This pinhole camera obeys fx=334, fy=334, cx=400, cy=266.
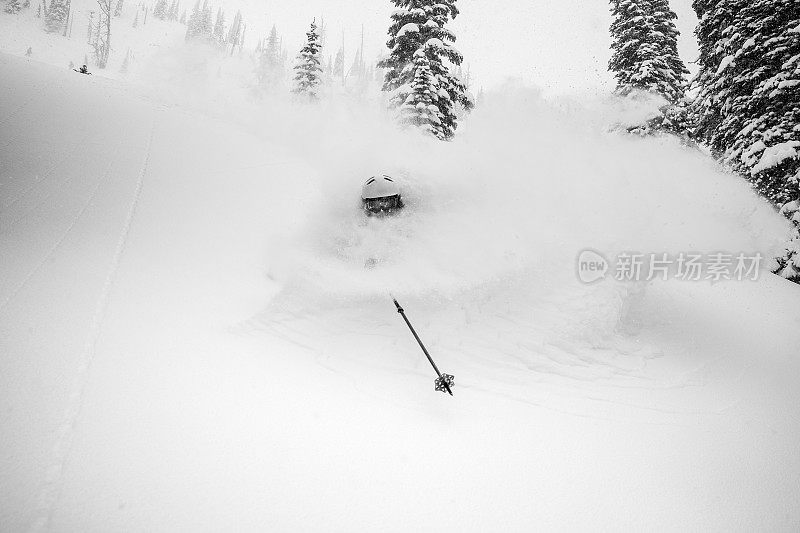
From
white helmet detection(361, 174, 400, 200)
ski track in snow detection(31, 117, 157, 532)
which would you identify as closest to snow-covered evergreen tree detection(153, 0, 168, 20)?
white helmet detection(361, 174, 400, 200)

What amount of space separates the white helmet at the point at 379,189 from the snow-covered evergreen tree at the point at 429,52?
5237mm

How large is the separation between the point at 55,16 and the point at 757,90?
101 meters

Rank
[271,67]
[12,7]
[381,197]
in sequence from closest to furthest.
Answer: [381,197]
[12,7]
[271,67]

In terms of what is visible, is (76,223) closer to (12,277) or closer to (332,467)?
(12,277)

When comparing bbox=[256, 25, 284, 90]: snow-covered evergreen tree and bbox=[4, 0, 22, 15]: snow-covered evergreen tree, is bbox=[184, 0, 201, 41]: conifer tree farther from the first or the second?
bbox=[4, 0, 22, 15]: snow-covered evergreen tree

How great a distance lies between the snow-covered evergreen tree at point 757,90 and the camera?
875 cm

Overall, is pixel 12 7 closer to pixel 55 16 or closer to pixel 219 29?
pixel 55 16

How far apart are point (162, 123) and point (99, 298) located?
43.5 ft

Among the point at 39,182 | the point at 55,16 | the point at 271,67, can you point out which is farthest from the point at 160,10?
the point at 39,182

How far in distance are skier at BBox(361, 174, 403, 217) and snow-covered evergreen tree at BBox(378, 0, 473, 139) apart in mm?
5289

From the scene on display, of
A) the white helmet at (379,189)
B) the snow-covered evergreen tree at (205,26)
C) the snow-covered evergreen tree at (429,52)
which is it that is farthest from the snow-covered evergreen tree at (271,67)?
the white helmet at (379,189)

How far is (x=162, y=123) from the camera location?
14.0 meters

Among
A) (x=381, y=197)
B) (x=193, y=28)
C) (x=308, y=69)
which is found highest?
(x=193, y=28)

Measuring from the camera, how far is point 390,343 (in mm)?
5375
